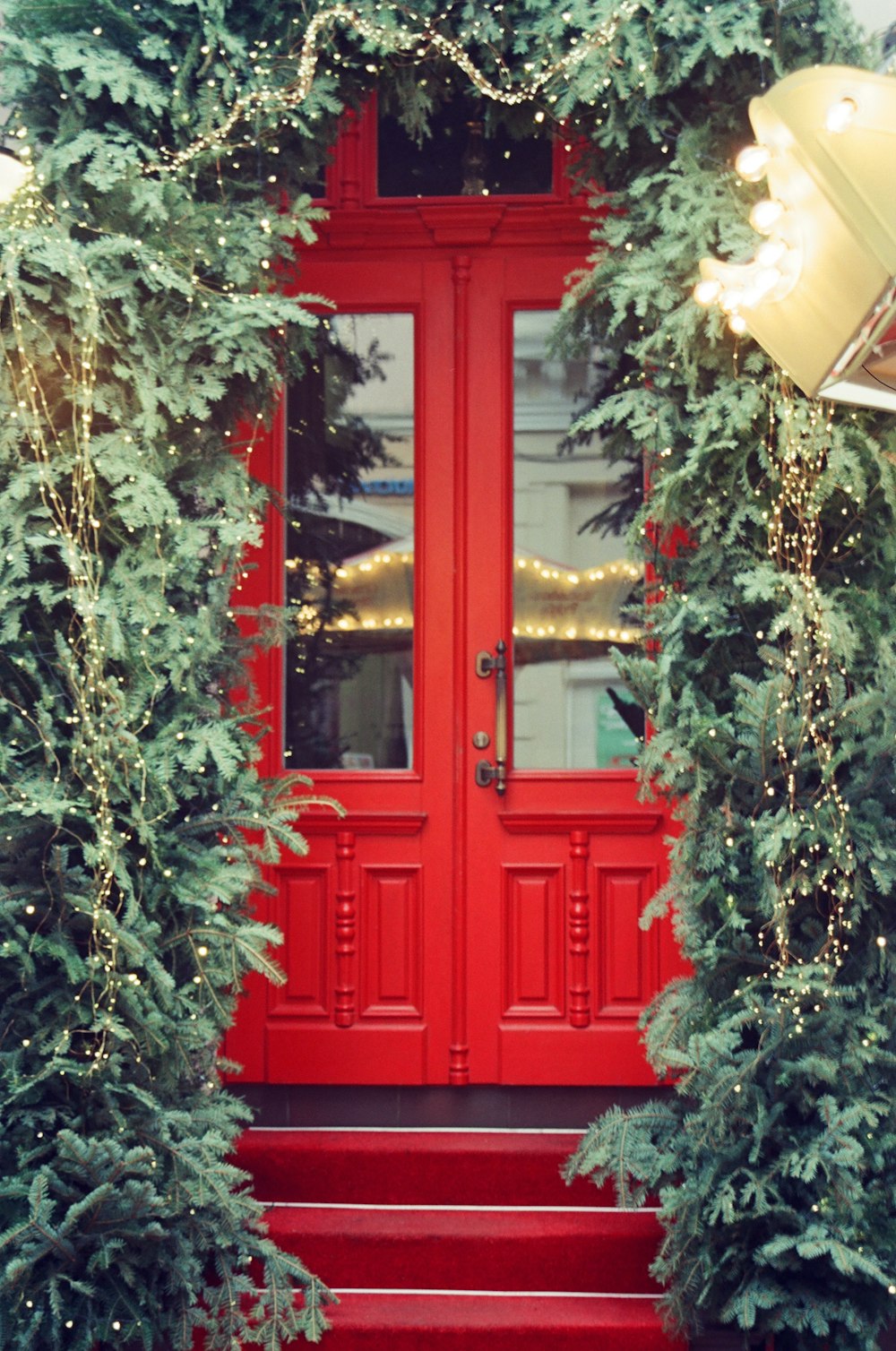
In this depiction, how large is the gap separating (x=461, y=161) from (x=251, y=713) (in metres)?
2.08

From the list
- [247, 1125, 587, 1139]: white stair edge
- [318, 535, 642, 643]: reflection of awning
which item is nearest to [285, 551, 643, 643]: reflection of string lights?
[318, 535, 642, 643]: reflection of awning

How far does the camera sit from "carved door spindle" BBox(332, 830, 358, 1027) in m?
4.37

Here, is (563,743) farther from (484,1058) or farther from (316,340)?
(316,340)

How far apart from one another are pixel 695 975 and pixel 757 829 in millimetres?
453

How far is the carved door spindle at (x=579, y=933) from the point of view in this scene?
433cm

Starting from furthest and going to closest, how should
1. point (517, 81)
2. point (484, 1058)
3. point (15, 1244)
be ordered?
point (484, 1058) < point (517, 81) < point (15, 1244)

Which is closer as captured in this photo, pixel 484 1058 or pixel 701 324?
pixel 701 324

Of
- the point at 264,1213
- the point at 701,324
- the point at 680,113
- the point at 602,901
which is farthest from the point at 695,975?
the point at 680,113

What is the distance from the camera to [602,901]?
436 cm

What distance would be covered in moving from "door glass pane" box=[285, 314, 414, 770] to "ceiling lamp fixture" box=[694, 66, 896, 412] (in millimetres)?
1519

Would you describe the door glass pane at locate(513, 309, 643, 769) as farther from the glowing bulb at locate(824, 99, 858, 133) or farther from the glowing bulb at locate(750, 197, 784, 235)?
the glowing bulb at locate(824, 99, 858, 133)

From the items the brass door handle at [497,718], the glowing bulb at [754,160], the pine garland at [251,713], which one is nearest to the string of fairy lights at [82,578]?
the pine garland at [251,713]

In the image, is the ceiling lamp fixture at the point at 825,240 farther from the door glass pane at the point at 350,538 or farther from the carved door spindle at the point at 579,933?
the carved door spindle at the point at 579,933

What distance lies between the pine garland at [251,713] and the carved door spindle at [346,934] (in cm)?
75
